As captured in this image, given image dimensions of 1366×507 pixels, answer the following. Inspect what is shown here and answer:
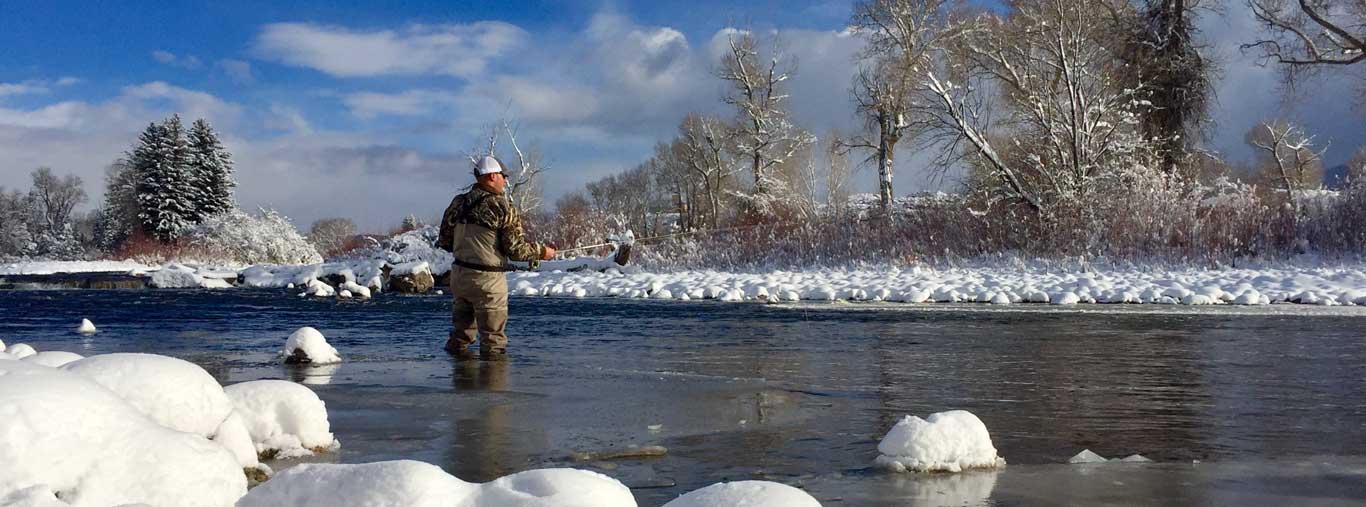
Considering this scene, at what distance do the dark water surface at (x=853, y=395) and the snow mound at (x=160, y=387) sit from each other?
57 centimetres

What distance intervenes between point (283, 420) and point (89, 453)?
5.51 ft

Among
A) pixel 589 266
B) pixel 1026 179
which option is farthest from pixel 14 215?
pixel 1026 179

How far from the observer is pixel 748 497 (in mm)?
2488

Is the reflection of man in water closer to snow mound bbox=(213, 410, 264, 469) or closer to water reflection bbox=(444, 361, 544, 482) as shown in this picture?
water reflection bbox=(444, 361, 544, 482)

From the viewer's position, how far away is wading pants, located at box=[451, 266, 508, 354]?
7.96 meters

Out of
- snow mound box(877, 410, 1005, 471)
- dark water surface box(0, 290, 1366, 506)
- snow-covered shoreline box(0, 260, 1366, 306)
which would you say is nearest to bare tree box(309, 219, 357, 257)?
snow-covered shoreline box(0, 260, 1366, 306)

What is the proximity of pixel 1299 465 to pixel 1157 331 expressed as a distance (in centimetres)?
699

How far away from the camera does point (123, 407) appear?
9.64 ft

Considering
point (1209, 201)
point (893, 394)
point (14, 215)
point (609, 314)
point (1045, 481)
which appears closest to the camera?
point (1045, 481)

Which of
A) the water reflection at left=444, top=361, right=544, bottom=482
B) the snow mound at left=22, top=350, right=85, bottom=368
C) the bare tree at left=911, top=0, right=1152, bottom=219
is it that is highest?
the bare tree at left=911, top=0, right=1152, bottom=219

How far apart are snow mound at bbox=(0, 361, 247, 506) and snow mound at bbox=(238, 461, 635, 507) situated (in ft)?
1.11

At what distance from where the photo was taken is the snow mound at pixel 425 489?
8.10 feet

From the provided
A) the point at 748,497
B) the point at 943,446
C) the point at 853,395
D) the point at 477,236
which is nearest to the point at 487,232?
the point at 477,236

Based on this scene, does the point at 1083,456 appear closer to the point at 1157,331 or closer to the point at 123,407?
the point at 123,407
